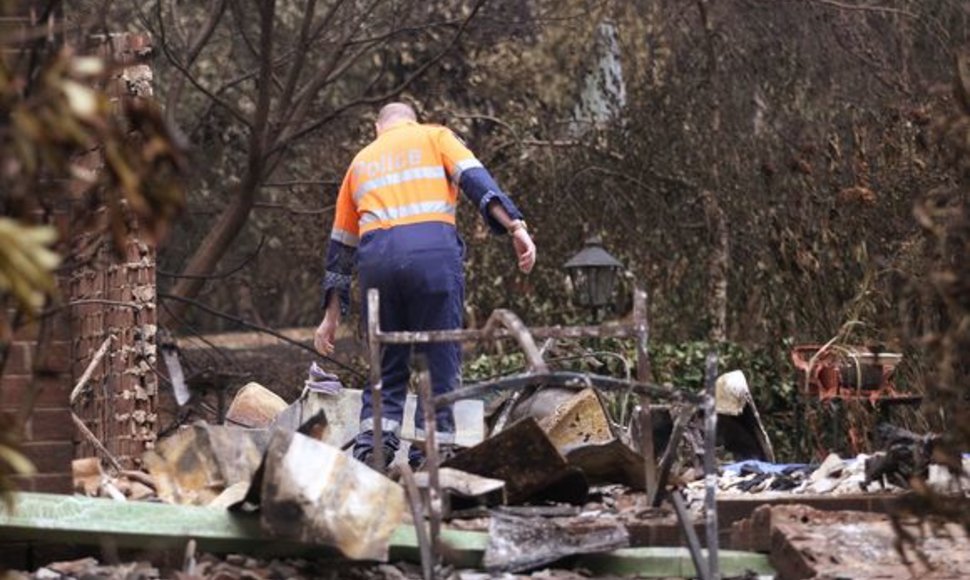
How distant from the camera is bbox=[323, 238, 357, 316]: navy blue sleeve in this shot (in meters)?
10.3

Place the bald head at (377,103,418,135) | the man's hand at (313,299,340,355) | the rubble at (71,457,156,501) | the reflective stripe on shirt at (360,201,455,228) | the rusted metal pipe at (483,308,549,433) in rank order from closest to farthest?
the rusted metal pipe at (483,308,549,433) < the rubble at (71,457,156,501) < the reflective stripe on shirt at (360,201,455,228) < the bald head at (377,103,418,135) < the man's hand at (313,299,340,355)

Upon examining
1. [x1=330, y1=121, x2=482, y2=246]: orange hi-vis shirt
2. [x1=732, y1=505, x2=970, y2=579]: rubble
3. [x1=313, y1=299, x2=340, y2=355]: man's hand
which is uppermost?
[x1=330, y1=121, x2=482, y2=246]: orange hi-vis shirt

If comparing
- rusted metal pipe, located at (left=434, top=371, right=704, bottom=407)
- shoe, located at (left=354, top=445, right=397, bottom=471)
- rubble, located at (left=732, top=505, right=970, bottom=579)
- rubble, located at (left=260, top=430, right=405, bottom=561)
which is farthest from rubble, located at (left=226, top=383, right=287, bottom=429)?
rusted metal pipe, located at (left=434, top=371, right=704, bottom=407)

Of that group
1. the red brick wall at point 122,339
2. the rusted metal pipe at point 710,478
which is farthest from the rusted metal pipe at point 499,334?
the red brick wall at point 122,339

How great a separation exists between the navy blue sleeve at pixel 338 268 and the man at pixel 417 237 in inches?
9.7

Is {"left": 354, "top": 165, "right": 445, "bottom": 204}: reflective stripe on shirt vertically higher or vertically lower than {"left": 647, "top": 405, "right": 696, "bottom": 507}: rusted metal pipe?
higher

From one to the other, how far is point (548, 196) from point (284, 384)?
2.56 meters

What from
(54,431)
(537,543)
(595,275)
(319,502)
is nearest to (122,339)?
(54,431)

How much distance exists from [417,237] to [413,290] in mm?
228

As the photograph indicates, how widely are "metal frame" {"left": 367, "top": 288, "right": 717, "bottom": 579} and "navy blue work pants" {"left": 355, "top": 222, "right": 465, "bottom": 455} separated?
168 cm

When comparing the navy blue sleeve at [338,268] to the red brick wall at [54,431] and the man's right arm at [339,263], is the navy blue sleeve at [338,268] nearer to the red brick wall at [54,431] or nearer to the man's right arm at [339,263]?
the man's right arm at [339,263]

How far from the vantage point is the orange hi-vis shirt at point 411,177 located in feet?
32.3

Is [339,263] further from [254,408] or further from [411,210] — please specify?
[254,408]

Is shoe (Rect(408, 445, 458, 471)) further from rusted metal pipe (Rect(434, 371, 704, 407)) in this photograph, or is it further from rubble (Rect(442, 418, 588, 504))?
rusted metal pipe (Rect(434, 371, 704, 407))
